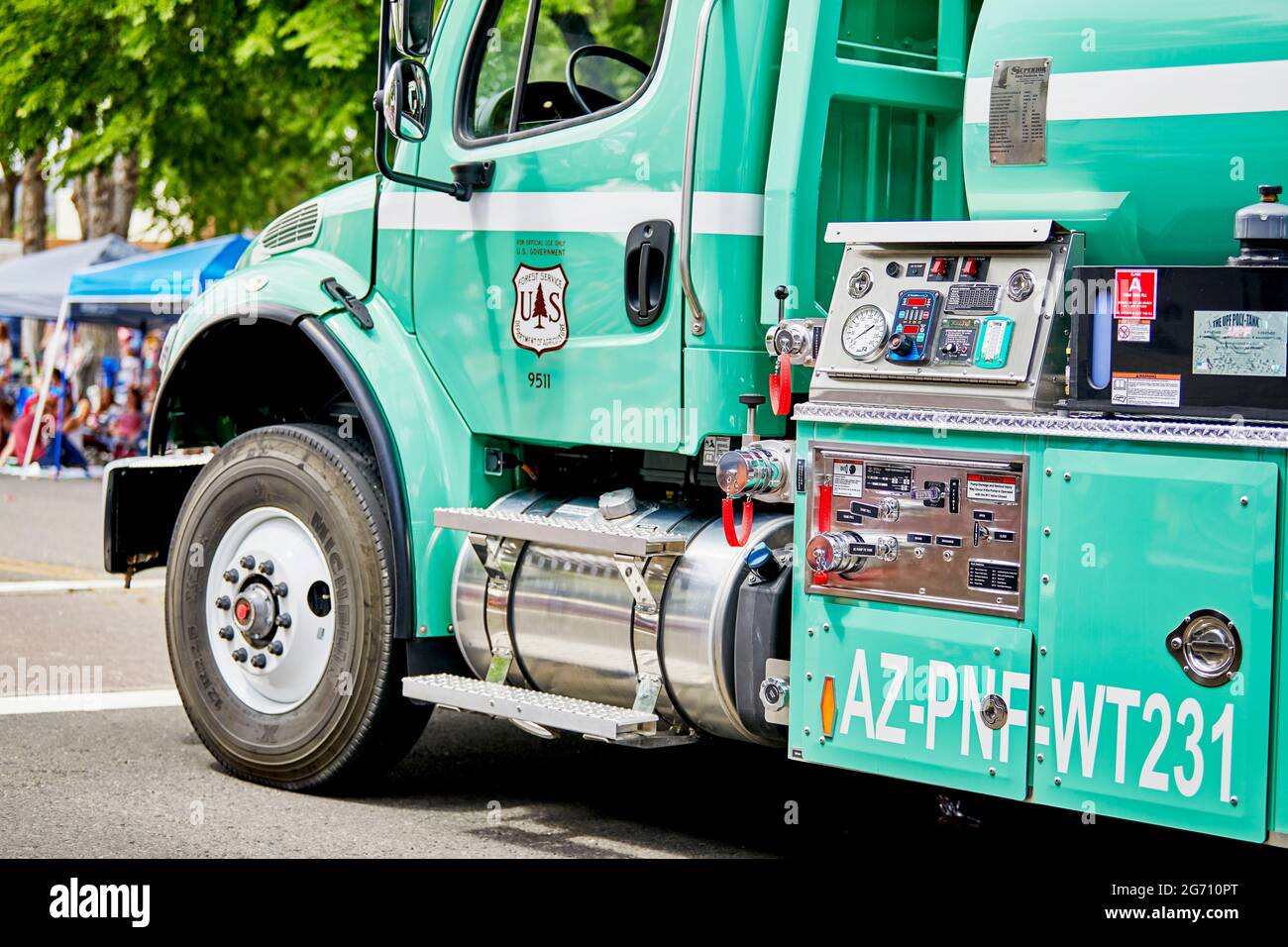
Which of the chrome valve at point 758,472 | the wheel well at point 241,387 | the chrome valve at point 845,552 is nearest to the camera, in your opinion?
the chrome valve at point 845,552

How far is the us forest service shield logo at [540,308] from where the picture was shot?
5344 mm

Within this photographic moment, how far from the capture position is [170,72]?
14.3m

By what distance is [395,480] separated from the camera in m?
5.58

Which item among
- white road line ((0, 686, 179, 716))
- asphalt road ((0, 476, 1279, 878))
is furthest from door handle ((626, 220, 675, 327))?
white road line ((0, 686, 179, 716))

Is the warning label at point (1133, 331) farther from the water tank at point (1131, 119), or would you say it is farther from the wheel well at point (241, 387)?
the wheel well at point (241, 387)

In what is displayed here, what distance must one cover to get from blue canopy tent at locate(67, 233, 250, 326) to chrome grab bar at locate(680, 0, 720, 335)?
12.6 metres

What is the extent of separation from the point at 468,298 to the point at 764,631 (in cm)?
162

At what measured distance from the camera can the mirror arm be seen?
5312 millimetres

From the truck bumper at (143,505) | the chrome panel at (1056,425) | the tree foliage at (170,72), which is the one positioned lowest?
the truck bumper at (143,505)

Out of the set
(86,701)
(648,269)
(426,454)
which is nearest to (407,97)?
(648,269)

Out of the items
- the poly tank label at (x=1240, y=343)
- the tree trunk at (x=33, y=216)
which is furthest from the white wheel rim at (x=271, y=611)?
the tree trunk at (x=33, y=216)

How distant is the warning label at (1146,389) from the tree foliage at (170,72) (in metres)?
9.39
